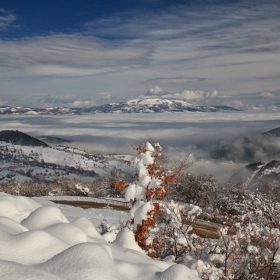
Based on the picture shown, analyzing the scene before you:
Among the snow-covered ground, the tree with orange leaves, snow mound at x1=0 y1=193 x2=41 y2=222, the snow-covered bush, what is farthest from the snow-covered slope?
the snow-covered ground

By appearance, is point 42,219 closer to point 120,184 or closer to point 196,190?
point 120,184

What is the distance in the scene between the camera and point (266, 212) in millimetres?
18266

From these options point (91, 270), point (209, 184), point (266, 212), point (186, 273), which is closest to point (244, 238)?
point (186, 273)

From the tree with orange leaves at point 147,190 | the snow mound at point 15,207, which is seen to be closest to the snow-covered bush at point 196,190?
the tree with orange leaves at point 147,190

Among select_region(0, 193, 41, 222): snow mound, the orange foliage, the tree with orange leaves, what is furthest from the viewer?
the orange foliage

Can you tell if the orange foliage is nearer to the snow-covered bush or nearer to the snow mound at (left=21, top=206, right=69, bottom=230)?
the snow mound at (left=21, top=206, right=69, bottom=230)

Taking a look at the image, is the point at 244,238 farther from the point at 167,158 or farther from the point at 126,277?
the point at 126,277

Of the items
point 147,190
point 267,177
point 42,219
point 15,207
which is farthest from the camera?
point 267,177

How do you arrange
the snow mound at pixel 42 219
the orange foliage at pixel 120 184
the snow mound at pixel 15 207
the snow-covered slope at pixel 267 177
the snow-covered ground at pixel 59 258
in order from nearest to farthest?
1. the snow-covered ground at pixel 59 258
2. the snow mound at pixel 42 219
3. the snow mound at pixel 15 207
4. the orange foliage at pixel 120 184
5. the snow-covered slope at pixel 267 177

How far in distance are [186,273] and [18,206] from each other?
590cm

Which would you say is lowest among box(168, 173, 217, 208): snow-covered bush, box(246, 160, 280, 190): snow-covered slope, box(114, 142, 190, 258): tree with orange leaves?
box(246, 160, 280, 190): snow-covered slope

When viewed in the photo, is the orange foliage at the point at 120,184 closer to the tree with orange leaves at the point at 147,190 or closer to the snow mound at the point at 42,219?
the tree with orange leaves at the point at 147,190

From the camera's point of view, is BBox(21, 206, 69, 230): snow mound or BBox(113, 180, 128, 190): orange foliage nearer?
BBox(21, 206, 69, 230): snow mound

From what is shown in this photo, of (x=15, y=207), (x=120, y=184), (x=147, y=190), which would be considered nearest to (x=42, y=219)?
(x=15, y=207)
